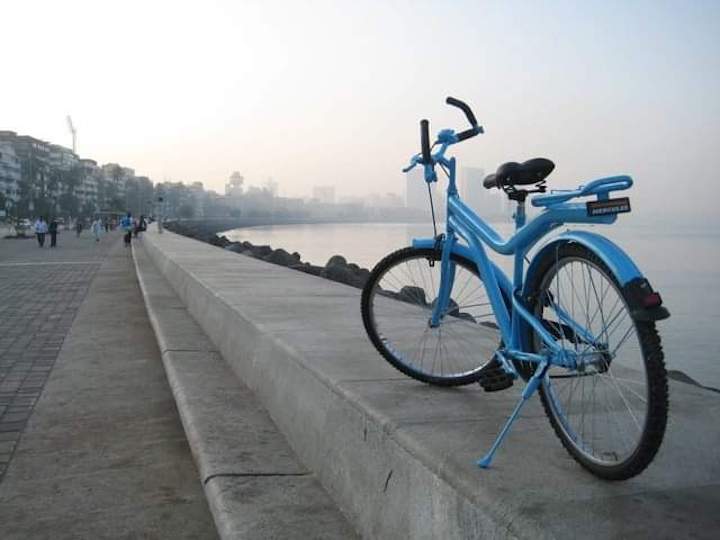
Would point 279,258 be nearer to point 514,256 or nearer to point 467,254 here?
point 467,254

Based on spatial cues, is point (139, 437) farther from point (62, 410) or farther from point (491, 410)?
point (491, 410)

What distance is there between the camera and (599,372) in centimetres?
233

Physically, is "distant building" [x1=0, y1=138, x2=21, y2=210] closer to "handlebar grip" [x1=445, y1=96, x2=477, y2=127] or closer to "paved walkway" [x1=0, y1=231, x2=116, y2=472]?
"paved walkway" [x1=0, y1=231, x2=116, y2=472]

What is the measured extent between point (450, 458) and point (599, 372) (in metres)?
0.53

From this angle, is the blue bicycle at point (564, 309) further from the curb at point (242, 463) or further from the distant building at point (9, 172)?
the distant building at point (9, 172)

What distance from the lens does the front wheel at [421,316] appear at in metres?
3.50

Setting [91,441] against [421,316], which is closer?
[421,316]

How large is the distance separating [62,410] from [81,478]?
132 centimetres

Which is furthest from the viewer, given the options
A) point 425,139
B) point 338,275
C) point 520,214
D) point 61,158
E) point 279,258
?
point 61,158

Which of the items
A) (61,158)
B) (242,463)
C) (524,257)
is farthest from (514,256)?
(61,158)

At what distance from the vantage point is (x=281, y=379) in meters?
4.07

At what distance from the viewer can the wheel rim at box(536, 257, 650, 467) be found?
2.14m

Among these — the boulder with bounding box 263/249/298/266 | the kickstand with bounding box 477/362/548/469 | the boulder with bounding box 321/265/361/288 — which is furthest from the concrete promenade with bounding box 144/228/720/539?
the boulder with bounding box 263/249/298/266

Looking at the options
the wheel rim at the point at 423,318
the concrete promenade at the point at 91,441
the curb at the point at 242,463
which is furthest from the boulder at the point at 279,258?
the wheel rim at the point at 423,318
